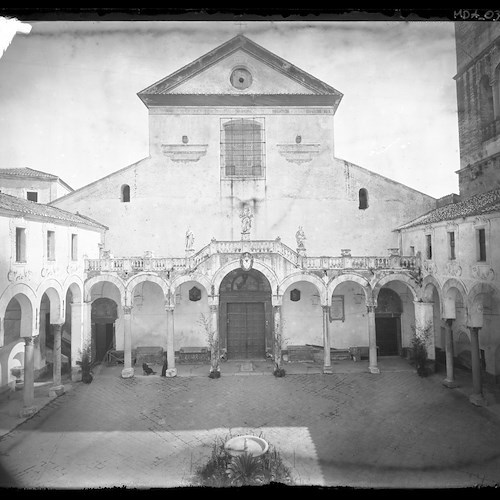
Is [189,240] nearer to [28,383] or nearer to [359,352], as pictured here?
A: [28,383]

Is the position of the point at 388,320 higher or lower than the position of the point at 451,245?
lower

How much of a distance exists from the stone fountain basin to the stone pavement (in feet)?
1.56

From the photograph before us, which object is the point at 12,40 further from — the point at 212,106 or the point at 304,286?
the point at 304,286

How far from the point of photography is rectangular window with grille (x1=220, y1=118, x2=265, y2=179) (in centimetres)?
1493

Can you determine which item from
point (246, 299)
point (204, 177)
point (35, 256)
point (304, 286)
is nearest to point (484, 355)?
point (304, 286)

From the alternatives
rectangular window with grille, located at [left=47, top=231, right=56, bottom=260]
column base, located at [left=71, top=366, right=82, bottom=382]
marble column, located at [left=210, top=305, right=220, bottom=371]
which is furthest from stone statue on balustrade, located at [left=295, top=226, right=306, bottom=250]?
column base, located at [left=71, top=366, right=82, bottom=382]

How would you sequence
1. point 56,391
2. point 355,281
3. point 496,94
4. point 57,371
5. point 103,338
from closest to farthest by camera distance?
point 496,94, point 56,391, point 57,371, point 355,281, point 103,338

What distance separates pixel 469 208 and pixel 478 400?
212 inches

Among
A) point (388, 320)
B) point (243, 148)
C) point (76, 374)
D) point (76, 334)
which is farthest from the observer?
point (388, 320)

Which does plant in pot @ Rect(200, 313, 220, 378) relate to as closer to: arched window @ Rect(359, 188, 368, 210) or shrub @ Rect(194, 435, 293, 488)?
shrub @ Rect(194, 435, 293, 488)

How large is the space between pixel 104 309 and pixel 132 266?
118 inches

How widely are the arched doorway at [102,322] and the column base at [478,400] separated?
13.5m

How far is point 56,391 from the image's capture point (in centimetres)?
1187

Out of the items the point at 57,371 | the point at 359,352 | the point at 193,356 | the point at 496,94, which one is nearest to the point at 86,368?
the point at 57,371
